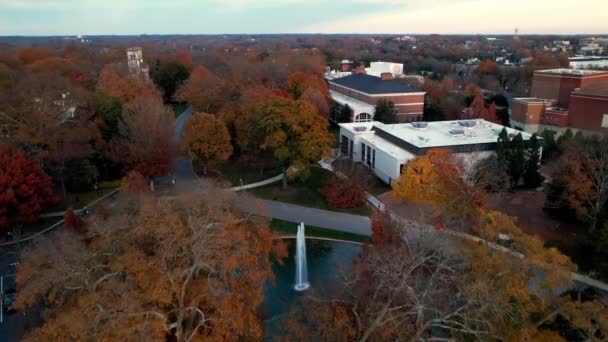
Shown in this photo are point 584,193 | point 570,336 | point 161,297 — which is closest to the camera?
point 161,297

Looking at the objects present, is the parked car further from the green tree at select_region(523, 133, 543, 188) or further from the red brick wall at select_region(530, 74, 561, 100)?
the red brick wall at select_region(530, 74, 561, 100)

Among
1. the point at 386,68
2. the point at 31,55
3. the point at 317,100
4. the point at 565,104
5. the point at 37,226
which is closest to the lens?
the point at 37,226

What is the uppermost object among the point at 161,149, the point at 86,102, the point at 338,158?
the point at 86,102

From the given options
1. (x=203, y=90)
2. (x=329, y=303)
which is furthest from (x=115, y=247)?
(x=203, y=90)

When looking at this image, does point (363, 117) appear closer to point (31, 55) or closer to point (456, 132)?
point (456, 132)

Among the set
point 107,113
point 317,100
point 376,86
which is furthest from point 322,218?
point 376,86

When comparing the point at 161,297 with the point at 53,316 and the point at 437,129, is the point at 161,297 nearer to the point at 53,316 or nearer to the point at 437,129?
the point at 53,316

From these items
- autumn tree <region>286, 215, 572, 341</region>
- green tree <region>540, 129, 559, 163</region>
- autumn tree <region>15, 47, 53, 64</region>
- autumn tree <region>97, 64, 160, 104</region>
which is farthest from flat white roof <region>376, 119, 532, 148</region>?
autumn tree <region>15, 47, 53, 64</region>
